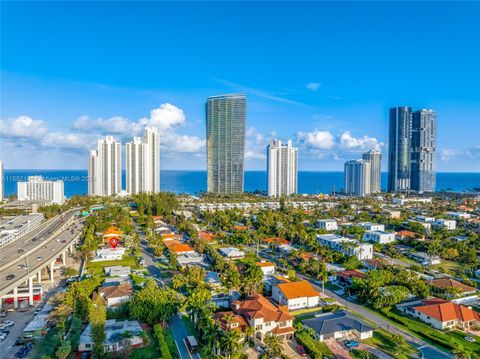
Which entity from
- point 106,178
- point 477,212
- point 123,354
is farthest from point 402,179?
point 123,354

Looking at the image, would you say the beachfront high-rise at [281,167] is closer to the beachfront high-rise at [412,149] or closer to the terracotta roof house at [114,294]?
the beachfront high-rise at [412,149]

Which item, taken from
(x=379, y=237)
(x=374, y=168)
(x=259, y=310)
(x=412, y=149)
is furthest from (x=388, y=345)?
(x=412, y=149)

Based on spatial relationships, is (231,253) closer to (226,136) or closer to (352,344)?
(352,344)

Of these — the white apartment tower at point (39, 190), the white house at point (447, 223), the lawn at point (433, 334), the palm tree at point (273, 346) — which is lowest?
Answer: the lawn at point (433, 334)

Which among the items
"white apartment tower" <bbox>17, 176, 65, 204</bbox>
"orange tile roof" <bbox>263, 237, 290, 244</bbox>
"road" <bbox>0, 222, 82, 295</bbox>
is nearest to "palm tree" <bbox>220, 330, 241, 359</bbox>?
"road" <bbox>0, 222, 82, 295</bbox>

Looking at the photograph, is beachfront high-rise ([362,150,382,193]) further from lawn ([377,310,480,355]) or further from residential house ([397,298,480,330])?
lawn ([377,310,480,355])

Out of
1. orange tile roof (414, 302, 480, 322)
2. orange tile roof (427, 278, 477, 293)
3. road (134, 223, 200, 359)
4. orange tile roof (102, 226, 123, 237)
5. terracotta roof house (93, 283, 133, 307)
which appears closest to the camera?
road (134, 223, 200, 359)

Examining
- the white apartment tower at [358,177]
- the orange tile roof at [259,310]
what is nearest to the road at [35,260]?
the orange tile roof at [259,310]

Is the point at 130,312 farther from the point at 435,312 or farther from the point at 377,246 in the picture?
the point at 377,246
